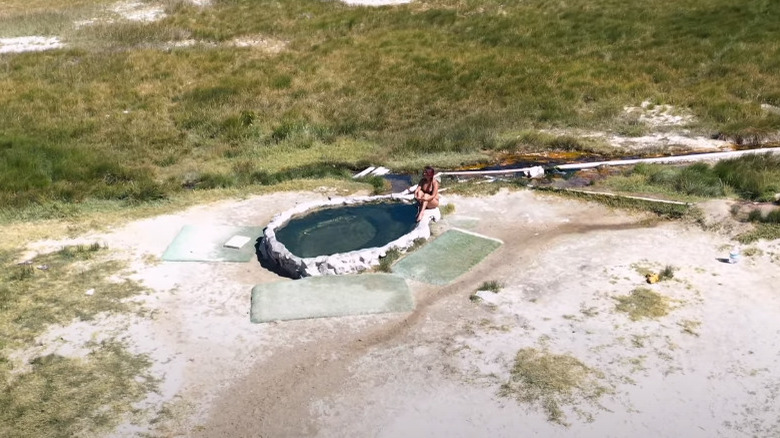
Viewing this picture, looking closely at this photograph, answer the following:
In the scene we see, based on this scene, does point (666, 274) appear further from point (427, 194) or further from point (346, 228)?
point (346, 228)

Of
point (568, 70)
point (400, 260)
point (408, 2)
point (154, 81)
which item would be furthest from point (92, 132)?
point (408, 2)

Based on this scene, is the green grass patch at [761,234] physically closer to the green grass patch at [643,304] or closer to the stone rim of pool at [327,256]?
the green grass patch at [643,304]

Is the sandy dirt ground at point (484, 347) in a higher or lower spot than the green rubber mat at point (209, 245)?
higher

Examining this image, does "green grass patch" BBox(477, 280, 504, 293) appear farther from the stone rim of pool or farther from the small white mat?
the small white mat

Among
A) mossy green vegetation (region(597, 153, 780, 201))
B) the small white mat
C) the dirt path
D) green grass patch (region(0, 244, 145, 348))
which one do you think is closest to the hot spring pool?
the small white mat

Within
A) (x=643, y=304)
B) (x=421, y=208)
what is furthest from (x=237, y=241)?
(x=643, y=304)

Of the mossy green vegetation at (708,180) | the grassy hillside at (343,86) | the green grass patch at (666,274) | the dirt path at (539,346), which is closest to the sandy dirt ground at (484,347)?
the dirt path at (539,346)
